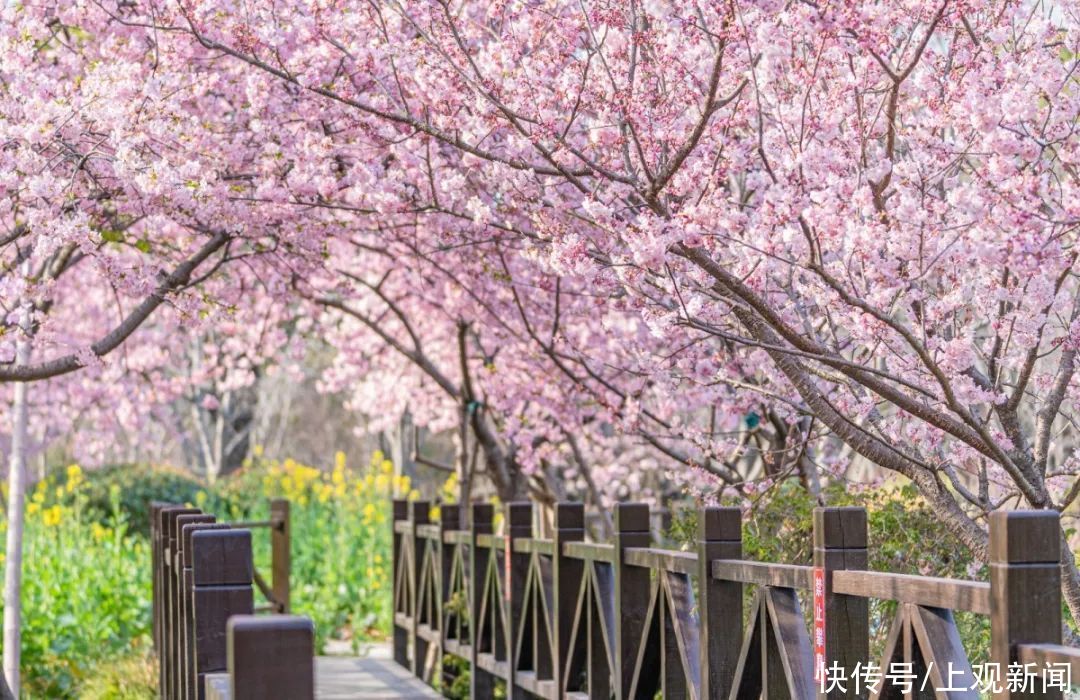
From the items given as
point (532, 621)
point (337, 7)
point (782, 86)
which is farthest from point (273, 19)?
point (532, 621)

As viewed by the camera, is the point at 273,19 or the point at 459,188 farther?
the point at 459,188

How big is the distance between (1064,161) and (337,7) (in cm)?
316

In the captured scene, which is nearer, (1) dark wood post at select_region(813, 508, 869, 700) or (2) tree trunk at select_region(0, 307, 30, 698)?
(1) dark wood post at select_region(813, 508, 869, 700)

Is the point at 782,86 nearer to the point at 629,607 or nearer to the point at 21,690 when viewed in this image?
the point at 629,607

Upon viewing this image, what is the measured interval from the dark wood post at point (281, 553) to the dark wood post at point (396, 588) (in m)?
0.86

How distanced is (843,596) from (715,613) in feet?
2.97

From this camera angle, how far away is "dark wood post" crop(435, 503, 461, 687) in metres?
9.20

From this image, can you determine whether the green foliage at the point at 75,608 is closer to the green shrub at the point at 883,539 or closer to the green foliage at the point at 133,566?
the green foliage at the point at 133,566

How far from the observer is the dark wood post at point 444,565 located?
9.20 m

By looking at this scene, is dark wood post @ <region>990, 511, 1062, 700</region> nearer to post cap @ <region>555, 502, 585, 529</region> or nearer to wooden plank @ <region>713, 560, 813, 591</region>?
wooden plank @ <region>713, 560, 813, 591</region>

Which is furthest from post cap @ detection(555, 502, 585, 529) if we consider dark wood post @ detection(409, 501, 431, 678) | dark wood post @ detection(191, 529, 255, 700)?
dark wood post @ detection(409, 501, 431, 678)

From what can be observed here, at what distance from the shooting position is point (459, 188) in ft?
21.7

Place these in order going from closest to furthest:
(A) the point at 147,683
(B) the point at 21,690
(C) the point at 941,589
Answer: (C) the point at 941,589 < (A) the point at 147,683 < (B) the point at 21,690

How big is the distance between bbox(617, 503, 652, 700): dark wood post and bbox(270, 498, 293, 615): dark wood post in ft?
17.0
